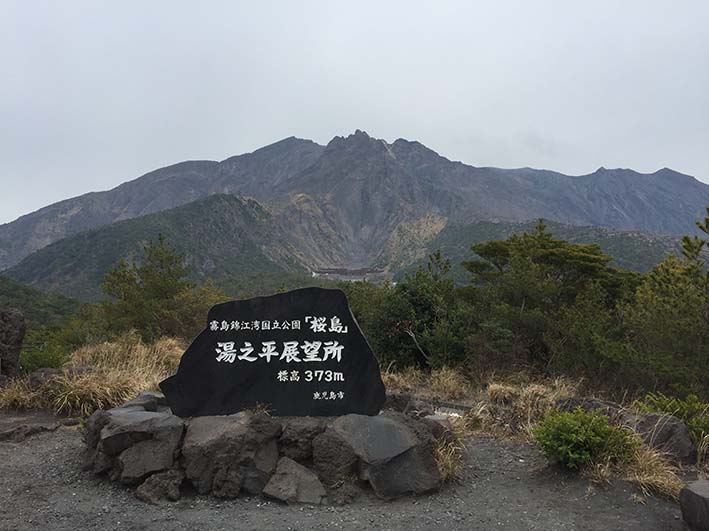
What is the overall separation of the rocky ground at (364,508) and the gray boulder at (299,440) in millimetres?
519

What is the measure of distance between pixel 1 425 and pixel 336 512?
4.78 m

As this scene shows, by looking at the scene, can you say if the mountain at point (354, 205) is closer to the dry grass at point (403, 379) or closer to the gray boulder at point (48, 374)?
the dry grass at point (403, 379)

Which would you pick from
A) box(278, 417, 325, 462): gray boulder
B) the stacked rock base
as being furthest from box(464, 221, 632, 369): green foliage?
box(278, 417, 325, 462): gray boulder

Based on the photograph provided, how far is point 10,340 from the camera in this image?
27.3ft

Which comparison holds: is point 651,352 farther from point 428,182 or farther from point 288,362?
point 428,182

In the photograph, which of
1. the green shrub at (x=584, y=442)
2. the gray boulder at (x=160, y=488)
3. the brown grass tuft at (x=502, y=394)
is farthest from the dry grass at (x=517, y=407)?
the gray boulder at (x=160, y=488)

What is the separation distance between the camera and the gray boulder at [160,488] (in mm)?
4684

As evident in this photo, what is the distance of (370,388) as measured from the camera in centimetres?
553

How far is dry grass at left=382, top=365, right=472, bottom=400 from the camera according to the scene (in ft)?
30.6

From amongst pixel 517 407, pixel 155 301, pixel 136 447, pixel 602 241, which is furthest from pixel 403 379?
pixel 602 241

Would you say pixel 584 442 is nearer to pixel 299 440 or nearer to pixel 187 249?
pixel 299 440

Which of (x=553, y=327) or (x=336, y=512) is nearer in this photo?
(x=336, y=512)

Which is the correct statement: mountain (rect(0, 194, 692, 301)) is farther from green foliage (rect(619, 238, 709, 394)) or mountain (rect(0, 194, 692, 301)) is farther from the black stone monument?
the black stone monument

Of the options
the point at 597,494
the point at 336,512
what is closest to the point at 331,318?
the point at 336,512
